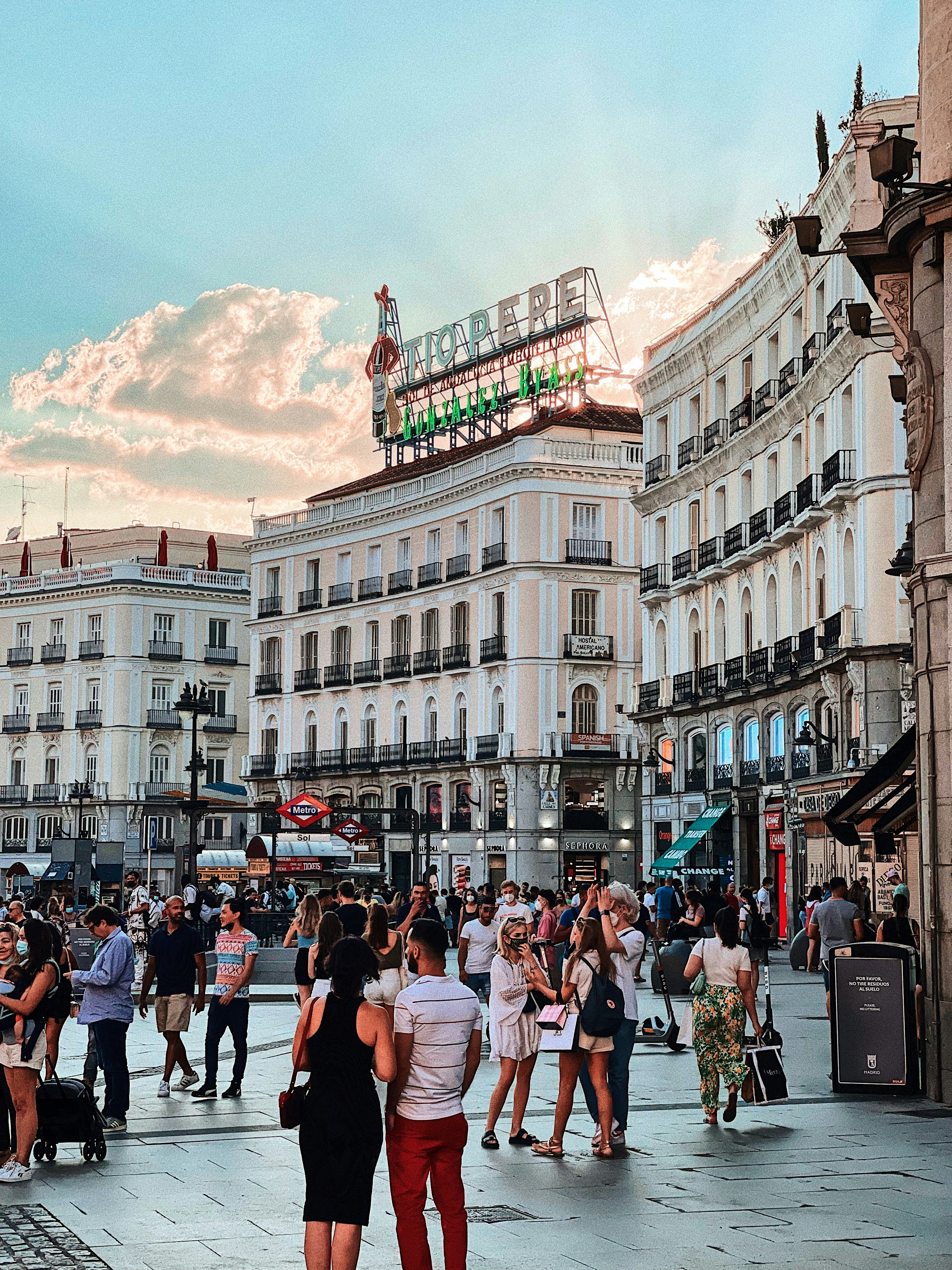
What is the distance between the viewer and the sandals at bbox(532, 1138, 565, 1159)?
11922 millimetres

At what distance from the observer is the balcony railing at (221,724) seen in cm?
8419

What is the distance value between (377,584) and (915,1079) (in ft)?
190

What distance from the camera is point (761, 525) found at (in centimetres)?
4584

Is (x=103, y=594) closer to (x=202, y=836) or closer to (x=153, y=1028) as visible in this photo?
(x=202, y=836)

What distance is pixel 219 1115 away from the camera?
46.2ft

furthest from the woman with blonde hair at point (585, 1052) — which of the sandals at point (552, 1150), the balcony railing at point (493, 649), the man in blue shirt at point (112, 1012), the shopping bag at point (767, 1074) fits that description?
the balcony railing at point (493, 649)

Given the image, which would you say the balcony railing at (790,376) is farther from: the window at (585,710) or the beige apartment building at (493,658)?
the window at (585,710)

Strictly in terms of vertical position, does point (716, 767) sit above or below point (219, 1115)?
above

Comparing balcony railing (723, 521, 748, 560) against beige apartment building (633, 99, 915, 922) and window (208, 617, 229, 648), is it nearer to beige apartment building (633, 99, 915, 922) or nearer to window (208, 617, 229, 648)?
beige apartment building (633, 99, 915, 922)

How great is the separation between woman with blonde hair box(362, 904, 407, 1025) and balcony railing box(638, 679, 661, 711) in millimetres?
39404

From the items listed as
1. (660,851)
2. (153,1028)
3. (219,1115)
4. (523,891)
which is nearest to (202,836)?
(660,851)

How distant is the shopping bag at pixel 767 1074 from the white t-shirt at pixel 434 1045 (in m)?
6.01

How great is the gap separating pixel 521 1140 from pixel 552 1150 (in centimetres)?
49

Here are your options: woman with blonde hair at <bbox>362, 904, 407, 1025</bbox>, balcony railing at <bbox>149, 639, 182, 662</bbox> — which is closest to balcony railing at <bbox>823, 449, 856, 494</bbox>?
woman with blonde hair at <bbox>362, 904, 407, 1025</bbox>
